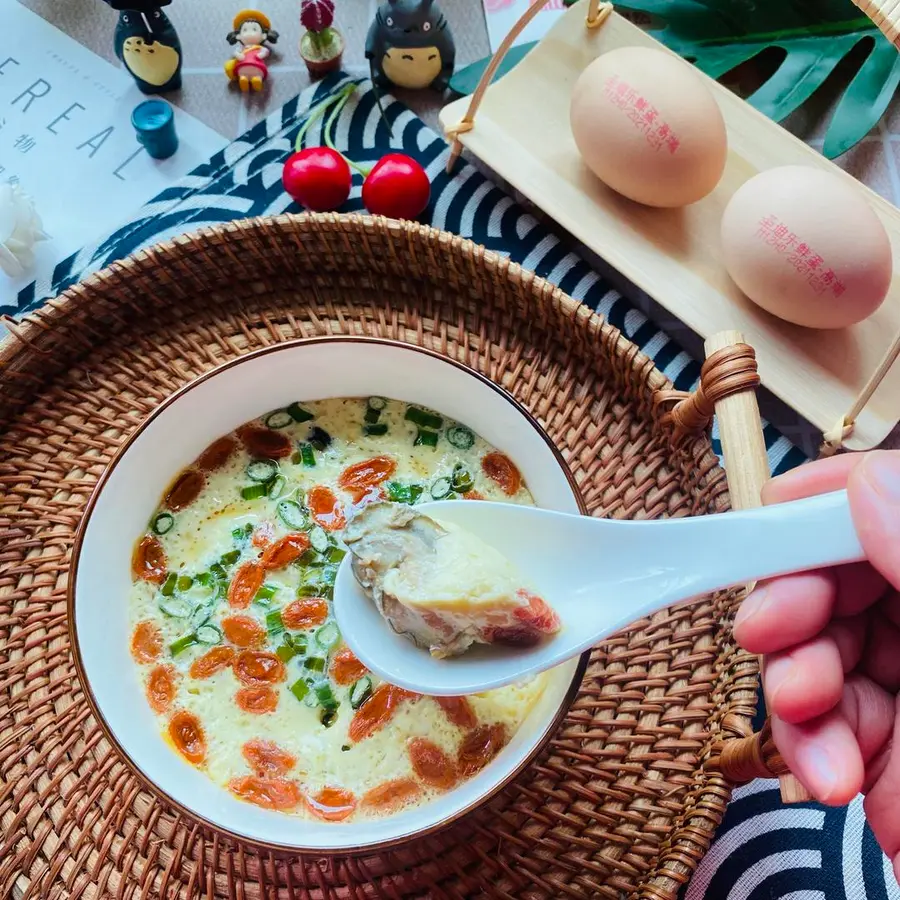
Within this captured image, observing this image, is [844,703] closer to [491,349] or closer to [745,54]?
[491,349]

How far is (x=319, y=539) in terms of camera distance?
3.72ft

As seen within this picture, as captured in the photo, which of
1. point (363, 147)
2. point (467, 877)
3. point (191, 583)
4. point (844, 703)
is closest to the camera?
point (844, 703)

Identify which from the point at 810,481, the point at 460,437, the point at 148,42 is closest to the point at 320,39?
the point at 148,42

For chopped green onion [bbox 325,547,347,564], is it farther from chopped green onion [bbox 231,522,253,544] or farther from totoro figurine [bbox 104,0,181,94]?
totoro figurine [bbox 104,0,181,94]

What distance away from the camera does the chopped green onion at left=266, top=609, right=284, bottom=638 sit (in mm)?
1088

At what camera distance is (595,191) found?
61.0 inches

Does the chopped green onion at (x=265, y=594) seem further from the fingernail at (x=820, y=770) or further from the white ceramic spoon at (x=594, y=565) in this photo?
the fingernail at (x=820, y=770)

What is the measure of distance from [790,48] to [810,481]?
1.19 meters

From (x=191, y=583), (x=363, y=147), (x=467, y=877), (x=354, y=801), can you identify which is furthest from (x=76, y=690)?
(x=363, y=147)

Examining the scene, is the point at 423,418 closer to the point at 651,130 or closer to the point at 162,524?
the point at 162,524

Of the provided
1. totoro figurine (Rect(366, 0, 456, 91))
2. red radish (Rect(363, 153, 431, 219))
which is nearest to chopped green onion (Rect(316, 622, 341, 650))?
red radish (Rect(363, 153, 431, 219))

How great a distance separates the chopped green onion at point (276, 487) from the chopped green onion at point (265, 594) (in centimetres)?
12

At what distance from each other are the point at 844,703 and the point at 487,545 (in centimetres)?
39

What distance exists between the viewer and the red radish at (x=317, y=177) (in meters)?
1.51
